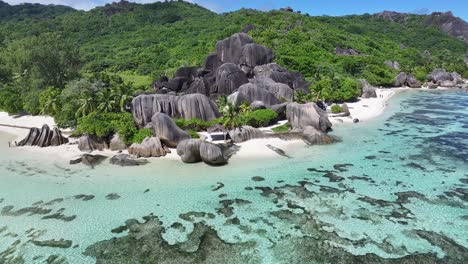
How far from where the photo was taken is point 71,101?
41.3 meters

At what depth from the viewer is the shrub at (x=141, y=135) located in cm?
3347

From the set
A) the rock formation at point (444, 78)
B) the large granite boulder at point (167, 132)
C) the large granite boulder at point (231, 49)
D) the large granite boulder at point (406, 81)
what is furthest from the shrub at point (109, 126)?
the rock formation at point (444, 78)

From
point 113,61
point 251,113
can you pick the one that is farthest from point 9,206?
point 113,61

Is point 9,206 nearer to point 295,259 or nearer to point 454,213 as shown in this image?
point 295,259

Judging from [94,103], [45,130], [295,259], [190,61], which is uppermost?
[190,61]

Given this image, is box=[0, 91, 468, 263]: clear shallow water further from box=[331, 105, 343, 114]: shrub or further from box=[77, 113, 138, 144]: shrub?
box=[331, 105, 343, 114]: shrub

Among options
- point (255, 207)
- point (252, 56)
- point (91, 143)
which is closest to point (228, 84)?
point (252, 56)

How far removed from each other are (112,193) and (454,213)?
22857 mm

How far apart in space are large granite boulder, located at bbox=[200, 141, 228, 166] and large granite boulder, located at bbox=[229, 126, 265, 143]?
606 cm

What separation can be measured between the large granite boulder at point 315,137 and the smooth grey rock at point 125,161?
17.0 m

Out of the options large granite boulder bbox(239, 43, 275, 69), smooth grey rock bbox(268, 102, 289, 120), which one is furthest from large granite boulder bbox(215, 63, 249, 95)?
large granite boulder bbox(239, 43, 275, 69)

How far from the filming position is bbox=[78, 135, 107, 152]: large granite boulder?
34.2 metres

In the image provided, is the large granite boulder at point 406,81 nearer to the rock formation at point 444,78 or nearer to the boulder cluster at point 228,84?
the rock formation at point 444,78

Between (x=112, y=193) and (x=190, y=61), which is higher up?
(x=190, y=61)
